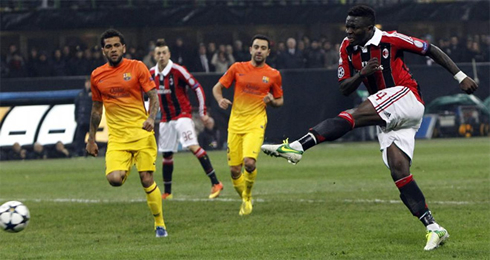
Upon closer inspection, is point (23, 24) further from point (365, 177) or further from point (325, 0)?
point (365, 177)

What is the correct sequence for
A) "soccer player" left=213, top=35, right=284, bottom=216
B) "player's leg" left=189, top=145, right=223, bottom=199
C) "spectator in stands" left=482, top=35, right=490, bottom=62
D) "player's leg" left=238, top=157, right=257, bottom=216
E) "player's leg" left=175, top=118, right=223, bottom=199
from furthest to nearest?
1. "spectator in stands" left=482, top=35, right=490, bottom=62
2. "player's leg" left=175, top=118, right=223, bottom=199
3. "player's leg" left=189, top=145, right=223, bottom=199
4. "soccer player" left=213, top=35, right=284, bottom=216
5. "player's leg" left=238, top=157, right=257, bottom=216

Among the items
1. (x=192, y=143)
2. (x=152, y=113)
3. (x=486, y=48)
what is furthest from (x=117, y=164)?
(x=486, y=48)

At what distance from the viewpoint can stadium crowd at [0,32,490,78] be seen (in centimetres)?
2650

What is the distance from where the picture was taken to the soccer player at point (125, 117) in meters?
10.1

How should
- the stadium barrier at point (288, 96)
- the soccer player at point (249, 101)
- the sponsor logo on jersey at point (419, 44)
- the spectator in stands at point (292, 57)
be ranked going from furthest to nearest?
1. the spectator in stands at point (292, 57)
2. the stadium barrier at point (288, 96)
3. the soccer player at point (249, 101)
4. the sponsor logo on jersey at point (419, 44)

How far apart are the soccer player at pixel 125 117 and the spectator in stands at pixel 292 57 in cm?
1687

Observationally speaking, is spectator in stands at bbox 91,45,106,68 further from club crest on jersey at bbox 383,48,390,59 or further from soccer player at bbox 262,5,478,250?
club crest on jersey at bbox 383,48,390,59

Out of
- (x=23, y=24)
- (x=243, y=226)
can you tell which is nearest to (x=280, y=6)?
(x=23, y=24)

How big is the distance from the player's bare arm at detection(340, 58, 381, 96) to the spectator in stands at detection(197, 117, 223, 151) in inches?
643

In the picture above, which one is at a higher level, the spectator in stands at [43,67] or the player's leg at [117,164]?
the player's leg at [117,164]

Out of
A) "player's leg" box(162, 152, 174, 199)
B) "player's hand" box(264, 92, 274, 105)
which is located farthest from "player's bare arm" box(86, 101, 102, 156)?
"player's leg" box(162, 152, 174, 199)

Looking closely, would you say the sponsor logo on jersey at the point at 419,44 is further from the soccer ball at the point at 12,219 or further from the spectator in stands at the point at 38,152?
the spectator in stands at the point at 38,152

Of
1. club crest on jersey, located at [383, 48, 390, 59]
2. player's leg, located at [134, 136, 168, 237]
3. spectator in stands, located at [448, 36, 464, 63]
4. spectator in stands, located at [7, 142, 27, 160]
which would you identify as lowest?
spectator in stands, located at [7, 142, 27, 160]

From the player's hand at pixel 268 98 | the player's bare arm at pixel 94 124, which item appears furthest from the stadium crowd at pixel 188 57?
the player's bare arm at pixel 94 124
